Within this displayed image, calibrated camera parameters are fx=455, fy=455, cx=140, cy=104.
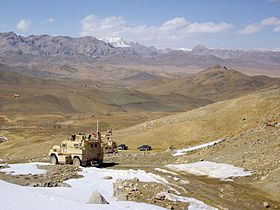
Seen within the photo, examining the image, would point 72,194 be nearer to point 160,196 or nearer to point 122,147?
point 160,196

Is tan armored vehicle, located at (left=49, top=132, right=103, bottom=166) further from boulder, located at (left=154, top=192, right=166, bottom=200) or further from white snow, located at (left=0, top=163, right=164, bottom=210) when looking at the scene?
boulder, located at (left=154, top=192, right=166, bottom=200)

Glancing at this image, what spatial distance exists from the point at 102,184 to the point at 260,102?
41.0 metres

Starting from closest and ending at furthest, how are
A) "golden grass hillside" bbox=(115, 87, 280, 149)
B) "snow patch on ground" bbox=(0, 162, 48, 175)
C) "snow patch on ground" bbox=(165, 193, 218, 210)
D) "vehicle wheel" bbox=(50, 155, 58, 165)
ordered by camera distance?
"snow patch on ground" bbox=(165, 193, 218, 210) → "snow patch on ground" bbox=(0, 162, 48, 175) → "vehicle wheel" bbox=(50, 155, 58, 165) → "golden grass hillside" bbox=(115, 87, 280, 149)

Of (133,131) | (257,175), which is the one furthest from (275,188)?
(133,131)

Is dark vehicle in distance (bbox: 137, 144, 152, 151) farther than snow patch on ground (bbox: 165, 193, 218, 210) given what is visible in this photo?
Yes

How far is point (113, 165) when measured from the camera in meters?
41.2

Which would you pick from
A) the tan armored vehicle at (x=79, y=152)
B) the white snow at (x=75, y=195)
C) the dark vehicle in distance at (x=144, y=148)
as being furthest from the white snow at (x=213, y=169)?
the dark vehicle in distance at (x=144, y=148)

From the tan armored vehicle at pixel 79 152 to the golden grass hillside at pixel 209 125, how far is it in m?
20.8

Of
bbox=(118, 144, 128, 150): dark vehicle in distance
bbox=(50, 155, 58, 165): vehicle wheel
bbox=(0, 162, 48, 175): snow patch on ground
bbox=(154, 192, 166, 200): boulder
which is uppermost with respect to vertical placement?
bbox=(154, 192, 166, 200): boulder

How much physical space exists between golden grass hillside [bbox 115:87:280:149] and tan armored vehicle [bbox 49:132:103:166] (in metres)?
20.8

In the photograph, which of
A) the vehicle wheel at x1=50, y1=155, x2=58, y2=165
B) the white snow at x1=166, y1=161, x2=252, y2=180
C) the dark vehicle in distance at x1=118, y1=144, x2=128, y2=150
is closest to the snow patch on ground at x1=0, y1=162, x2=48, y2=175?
the vehicle wheel at x1=50, y1=155, x2=58, y2=165

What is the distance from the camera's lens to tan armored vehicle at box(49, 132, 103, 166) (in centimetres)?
3803

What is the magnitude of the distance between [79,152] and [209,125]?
29188 millimetres

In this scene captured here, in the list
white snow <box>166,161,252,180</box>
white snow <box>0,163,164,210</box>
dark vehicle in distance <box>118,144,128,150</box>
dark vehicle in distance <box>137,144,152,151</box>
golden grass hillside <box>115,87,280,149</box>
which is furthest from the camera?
golden grass hillside <box>115,87,280,149</box>
